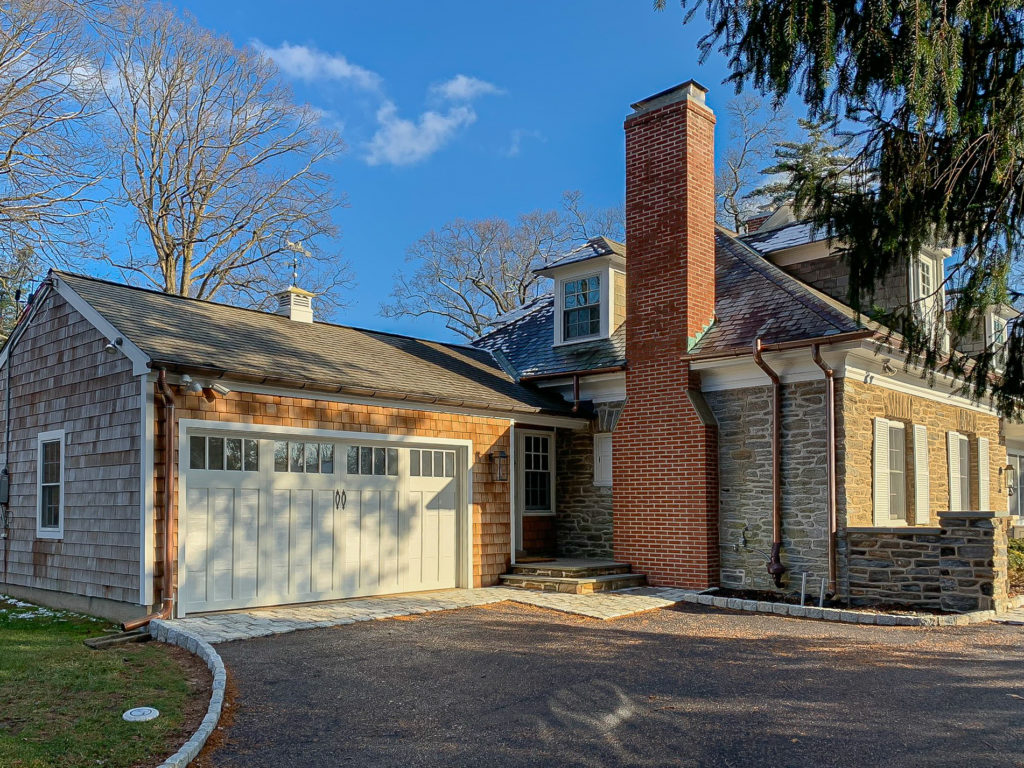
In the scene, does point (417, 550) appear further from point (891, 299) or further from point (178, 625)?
point (891, 299)

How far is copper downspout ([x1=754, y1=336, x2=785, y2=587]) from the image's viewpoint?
1141cm

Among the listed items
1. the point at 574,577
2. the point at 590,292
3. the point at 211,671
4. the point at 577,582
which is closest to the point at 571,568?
the point at 574,577

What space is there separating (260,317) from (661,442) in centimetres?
641

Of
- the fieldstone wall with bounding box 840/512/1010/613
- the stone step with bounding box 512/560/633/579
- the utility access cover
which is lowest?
the stone step with bounding box 512/560/633/579

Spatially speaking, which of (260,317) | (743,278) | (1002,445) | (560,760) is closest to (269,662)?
(560,760)

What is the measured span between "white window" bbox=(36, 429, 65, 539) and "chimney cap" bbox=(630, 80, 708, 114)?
31.8ft

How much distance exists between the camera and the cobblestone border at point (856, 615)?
9.50 m

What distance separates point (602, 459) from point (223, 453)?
249 inches

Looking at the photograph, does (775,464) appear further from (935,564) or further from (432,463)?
(432,463)

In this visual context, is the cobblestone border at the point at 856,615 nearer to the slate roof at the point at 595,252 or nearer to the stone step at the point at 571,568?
the stone step at the point at 571,568

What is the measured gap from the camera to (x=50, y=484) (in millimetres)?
11188

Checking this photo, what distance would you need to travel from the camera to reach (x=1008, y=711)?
19.7ft

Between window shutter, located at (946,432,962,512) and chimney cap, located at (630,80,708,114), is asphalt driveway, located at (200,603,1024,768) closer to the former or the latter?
window shutter, located at (946,432,962,512)

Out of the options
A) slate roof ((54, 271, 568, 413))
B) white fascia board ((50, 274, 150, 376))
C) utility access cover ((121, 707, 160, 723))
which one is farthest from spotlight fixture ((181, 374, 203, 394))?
utility access cover ((121, 707, 160, 723))
